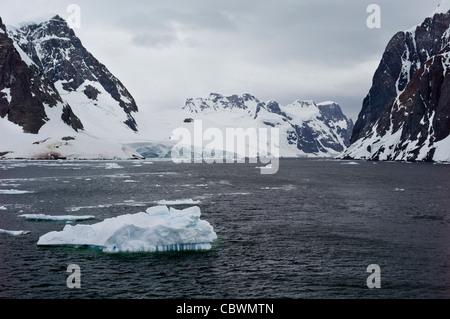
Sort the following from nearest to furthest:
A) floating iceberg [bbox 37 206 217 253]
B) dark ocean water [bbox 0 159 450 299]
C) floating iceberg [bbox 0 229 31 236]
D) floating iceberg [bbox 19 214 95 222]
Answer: dark ocean water [bbox 0 159 450 299], floating iceberg [bbox 37 206 217 253], floating iceberg [bbox 0 229 31 236], floating iceberg [bbox 19 214 95 222]

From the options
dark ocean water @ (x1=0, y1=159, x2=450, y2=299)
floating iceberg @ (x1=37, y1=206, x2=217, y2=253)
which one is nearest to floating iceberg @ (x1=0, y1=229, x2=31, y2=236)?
dark ocean water @ (x1=0, y1=159, x2=450, y2=299)

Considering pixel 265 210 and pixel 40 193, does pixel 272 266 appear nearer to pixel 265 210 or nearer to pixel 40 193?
pixel 265 210

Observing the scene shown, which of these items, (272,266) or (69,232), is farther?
(69,232)

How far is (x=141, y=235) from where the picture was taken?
103 feet

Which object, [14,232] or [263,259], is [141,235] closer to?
[263,259]

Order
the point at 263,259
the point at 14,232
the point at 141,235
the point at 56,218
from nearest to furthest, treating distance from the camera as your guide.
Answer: the point at 263,259
the point at 141,235
the point at 14,232
the point at 56,218

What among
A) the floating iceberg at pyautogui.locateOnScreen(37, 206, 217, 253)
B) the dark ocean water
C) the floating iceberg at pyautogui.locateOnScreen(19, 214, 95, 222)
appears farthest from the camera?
the floating iceberg at pyautogui.locateOnScreen(19, 214, 95, 222)

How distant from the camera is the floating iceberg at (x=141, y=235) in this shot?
3086cm

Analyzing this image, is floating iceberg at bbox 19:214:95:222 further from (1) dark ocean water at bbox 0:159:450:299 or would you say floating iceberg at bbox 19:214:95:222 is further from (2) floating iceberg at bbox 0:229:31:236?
(2) floating iceberg at bbox 0:229:31:236

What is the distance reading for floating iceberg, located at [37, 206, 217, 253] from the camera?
30.9 meters

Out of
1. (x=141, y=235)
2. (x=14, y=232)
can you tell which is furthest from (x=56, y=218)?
(x=141, y=235)

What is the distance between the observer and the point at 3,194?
6372 centimetres
